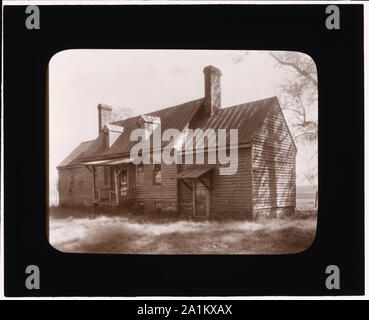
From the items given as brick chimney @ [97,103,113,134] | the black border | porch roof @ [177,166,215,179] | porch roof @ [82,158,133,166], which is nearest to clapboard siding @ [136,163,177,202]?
porch roof @ [177,166,215,179]

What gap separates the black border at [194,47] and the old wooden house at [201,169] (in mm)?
593

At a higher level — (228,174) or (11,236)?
(228,174)

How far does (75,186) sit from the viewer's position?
546 centimetres

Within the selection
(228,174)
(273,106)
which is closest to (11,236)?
(228,174)

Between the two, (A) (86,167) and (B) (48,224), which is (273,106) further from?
(B) (48,224)

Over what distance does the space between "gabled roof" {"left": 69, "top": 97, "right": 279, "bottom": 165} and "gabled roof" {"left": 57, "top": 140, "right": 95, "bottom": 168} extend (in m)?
0.06

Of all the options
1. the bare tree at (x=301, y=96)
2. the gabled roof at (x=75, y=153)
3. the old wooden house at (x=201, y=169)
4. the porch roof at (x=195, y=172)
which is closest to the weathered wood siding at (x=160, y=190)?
the old wooden house at (x=201, y=169)

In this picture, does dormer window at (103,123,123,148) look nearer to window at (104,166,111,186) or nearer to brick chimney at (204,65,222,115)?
window at (104,166,111,186)

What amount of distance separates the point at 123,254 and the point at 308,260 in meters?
3.08

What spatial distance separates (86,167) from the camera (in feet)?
18.7

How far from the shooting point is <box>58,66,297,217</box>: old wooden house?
16.0ft

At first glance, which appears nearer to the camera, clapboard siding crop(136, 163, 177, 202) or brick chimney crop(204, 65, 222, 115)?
brick chimney crop(204, 65, 222, 115)

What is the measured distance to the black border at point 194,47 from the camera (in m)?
4.65

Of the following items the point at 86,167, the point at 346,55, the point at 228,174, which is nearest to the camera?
the point at 346,55
